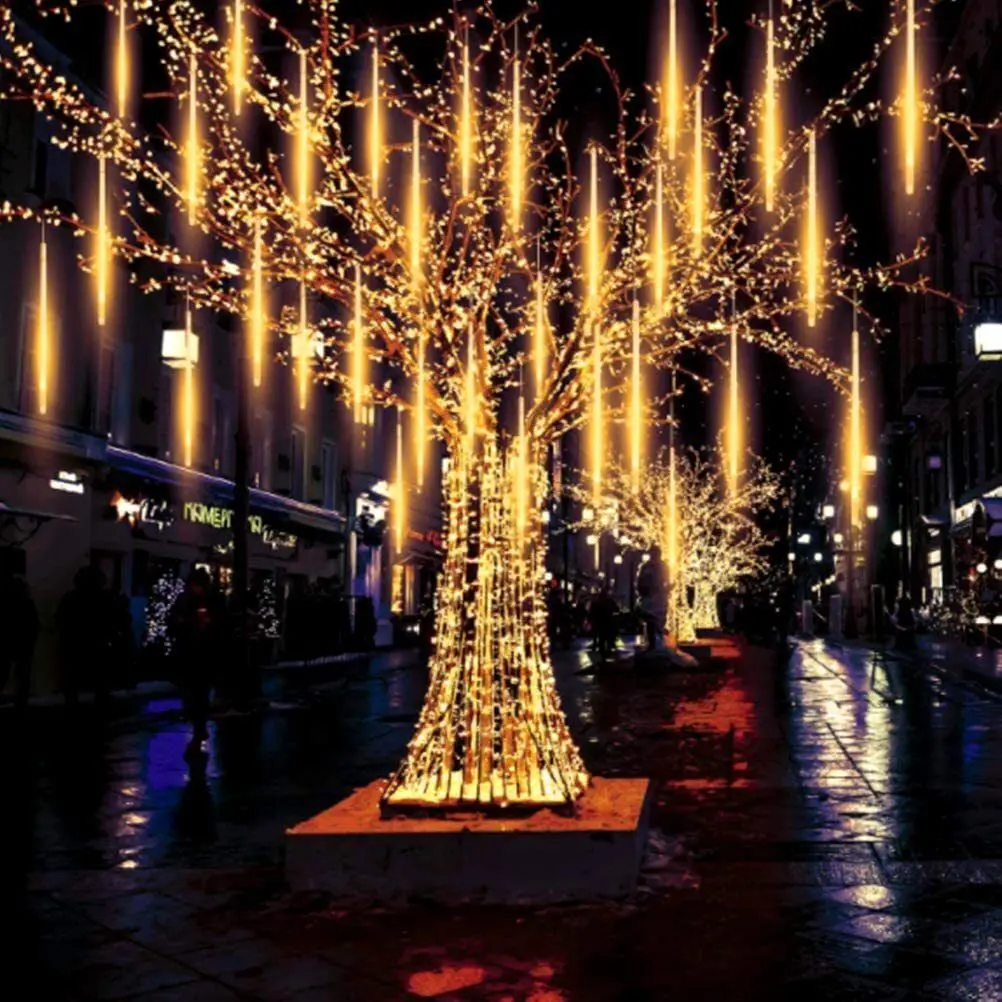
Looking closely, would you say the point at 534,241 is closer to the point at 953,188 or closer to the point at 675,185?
the point at 675,185

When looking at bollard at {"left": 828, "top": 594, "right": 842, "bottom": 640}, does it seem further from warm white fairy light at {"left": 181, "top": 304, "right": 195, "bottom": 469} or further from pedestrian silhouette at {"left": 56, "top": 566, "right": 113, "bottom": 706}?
pedestrian silhouette at {"left": 56, "top": 566, "right": 113, "bottom": 706}

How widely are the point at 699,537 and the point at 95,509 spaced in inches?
920

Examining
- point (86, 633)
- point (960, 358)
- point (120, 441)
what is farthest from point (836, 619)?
point (86, 633)

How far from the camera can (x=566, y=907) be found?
5.69 metres

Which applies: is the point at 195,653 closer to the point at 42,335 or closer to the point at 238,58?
the point at 238,58

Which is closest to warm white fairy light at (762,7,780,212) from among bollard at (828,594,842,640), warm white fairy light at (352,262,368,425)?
warm white fairy light at (352,262,368,425)

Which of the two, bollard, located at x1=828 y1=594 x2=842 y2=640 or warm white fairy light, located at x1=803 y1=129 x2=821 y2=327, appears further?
bollard, located at x1=828 y1=594 x2=842 y2=640

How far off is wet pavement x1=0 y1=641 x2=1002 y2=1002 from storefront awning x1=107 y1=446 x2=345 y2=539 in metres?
9.70

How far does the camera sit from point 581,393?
295 inches

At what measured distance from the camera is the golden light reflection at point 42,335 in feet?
64.2

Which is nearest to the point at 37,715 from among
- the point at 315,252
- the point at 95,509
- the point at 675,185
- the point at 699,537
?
the point at 95,509

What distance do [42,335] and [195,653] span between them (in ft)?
30.9

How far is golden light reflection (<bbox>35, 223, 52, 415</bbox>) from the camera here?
19.6 meters

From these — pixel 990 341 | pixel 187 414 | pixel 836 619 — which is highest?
pixel 990 341
